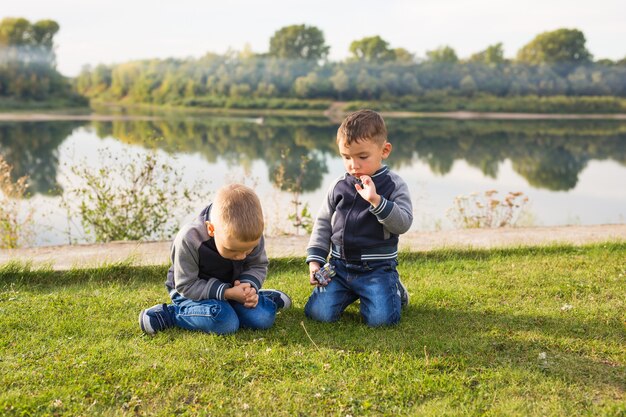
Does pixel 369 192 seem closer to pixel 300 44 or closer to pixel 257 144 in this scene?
pixel 257 144

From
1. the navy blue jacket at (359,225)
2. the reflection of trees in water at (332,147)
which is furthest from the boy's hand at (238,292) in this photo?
the reflection of trees in water at (332,147)

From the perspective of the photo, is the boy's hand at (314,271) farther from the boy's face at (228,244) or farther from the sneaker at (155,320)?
the sneaker at (155,320)

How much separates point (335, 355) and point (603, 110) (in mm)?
50833

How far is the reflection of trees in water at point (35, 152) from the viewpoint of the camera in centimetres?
1394

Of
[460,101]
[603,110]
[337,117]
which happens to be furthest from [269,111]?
[603,110]

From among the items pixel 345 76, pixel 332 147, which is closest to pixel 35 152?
pixel 332 147

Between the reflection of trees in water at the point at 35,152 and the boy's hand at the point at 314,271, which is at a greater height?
the boy's hand at the point at 314,271

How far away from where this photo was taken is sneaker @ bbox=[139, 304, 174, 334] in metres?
3.83

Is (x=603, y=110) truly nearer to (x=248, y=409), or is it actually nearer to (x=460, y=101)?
(x=460, y=101)

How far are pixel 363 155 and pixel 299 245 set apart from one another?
218cm

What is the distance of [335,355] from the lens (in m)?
3.53

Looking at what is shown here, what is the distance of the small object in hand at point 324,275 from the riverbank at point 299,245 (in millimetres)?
1390

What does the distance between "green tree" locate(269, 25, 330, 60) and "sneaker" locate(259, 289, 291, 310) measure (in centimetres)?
6835

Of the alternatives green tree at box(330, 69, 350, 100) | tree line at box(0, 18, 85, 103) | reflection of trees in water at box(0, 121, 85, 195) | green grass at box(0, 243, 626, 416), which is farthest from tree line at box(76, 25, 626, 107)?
green grass at box(0, 243, 626, 416)
